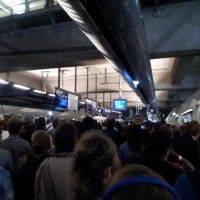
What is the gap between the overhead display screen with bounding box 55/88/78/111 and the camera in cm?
1173

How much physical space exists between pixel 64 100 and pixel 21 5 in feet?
16.2

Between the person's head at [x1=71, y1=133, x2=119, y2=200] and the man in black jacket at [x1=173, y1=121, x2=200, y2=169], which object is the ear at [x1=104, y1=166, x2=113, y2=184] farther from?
the man in black jacket at [x1=173, y1=121, x2=200, y2=169]

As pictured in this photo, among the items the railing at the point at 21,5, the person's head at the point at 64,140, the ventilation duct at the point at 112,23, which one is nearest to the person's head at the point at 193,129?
the ventilation duct at the point at 112,23

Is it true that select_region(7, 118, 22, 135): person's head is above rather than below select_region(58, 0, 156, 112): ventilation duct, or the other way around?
below

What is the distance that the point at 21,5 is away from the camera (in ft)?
25.3

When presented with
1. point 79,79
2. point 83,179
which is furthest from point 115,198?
point 79,79

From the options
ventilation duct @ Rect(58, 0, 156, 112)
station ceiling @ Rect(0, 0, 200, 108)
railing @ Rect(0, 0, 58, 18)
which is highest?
railing @ Rect(0, 0, 58, 18)

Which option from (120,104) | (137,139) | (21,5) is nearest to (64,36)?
(21,5)

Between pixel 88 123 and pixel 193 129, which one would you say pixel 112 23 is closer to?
pixel 193 129

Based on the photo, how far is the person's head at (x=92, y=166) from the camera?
1.58 meters

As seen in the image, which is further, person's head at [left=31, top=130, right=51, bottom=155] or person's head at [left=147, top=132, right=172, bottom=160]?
person's head at [left=31, top=130, right=51, bottom=155]

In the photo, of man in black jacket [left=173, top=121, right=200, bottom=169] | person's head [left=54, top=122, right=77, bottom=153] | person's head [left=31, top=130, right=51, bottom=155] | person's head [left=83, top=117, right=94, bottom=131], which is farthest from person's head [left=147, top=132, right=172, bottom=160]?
person's head [left=83, top=117, right=94, bottom=131]

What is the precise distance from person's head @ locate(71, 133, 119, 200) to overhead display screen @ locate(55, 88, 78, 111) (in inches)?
389

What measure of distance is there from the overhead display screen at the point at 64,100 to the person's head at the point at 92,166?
988cm
